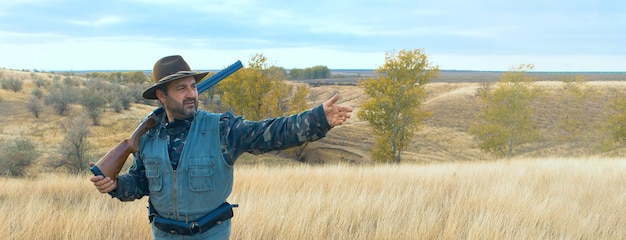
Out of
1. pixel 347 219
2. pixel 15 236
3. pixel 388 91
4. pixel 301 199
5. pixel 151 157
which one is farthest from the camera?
pixel 388 91

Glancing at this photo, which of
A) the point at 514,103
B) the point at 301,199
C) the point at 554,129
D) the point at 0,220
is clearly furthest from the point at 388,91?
the point at 554,129

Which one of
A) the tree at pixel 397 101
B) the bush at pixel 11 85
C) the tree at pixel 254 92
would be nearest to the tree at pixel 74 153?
the tree at pixel 254 92

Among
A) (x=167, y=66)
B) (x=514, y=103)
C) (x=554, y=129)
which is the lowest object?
(x=554, y=129)

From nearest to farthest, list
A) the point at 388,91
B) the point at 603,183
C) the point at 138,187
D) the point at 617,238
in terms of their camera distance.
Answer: the point at 138,187, the point at 617,238, the point at 603,183, the point at 388,91

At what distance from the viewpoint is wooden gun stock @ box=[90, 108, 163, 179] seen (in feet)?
8.39

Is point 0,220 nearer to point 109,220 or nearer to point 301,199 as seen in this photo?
A: point 109,220

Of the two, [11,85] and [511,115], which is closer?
[511,115]

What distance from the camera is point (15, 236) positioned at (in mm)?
4086

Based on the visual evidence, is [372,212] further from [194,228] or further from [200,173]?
[200,173]

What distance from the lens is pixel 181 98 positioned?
2549mm

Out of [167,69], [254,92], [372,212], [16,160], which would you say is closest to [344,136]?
[254,92]

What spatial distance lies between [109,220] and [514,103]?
3544 centimetres

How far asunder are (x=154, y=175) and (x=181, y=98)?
0.49 meters

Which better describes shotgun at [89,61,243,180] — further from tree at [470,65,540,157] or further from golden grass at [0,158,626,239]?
tree at [470,65,540,157]
